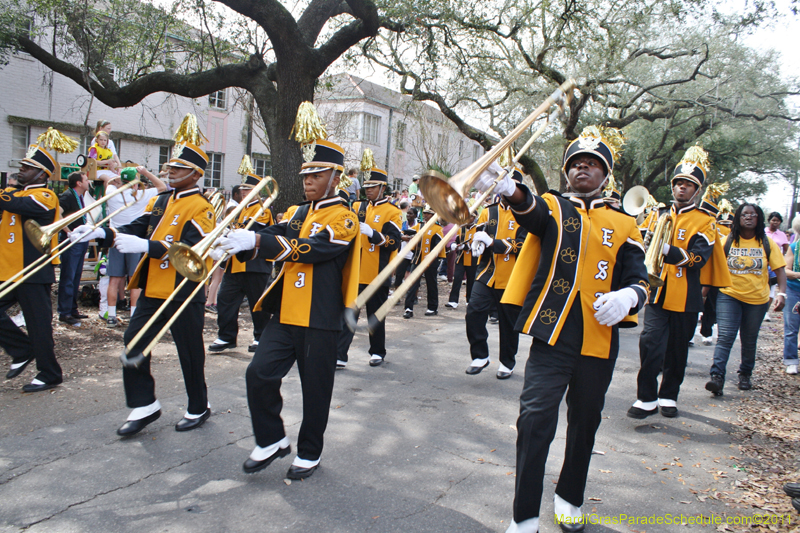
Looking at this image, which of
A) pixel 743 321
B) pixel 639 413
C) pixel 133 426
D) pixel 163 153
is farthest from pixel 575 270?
pixel 163 153

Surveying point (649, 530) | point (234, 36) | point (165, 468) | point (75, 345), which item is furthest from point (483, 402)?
point (234, 36)

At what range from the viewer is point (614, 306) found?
2.92 metres

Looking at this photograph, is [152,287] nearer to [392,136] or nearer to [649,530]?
[649,530]

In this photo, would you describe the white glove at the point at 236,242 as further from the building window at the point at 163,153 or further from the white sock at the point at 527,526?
the building window at the point at 163,153

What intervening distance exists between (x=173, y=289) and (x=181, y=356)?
0.52 metres

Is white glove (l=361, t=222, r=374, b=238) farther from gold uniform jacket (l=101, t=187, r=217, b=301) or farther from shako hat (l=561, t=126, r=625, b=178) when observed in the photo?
shako hat (l=561, t=126, r=625, b=178)

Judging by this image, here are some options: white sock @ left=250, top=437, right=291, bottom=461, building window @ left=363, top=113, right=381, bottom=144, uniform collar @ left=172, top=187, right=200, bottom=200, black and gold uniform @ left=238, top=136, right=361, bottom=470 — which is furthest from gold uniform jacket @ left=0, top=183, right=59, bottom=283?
building window @ left=363, top=113, right=381, bottom=144

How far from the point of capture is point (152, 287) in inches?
174

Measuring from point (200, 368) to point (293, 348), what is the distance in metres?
1.13

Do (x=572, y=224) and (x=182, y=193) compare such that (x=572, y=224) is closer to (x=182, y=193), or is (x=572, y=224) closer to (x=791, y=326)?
(x=182, y=193)

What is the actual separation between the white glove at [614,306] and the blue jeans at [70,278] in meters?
7.00

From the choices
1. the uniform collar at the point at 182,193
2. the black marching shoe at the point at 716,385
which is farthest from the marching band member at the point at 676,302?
the uniform collar at the point at 182,193

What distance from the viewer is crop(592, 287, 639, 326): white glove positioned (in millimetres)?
2918

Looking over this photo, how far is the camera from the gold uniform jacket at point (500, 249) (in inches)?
253
